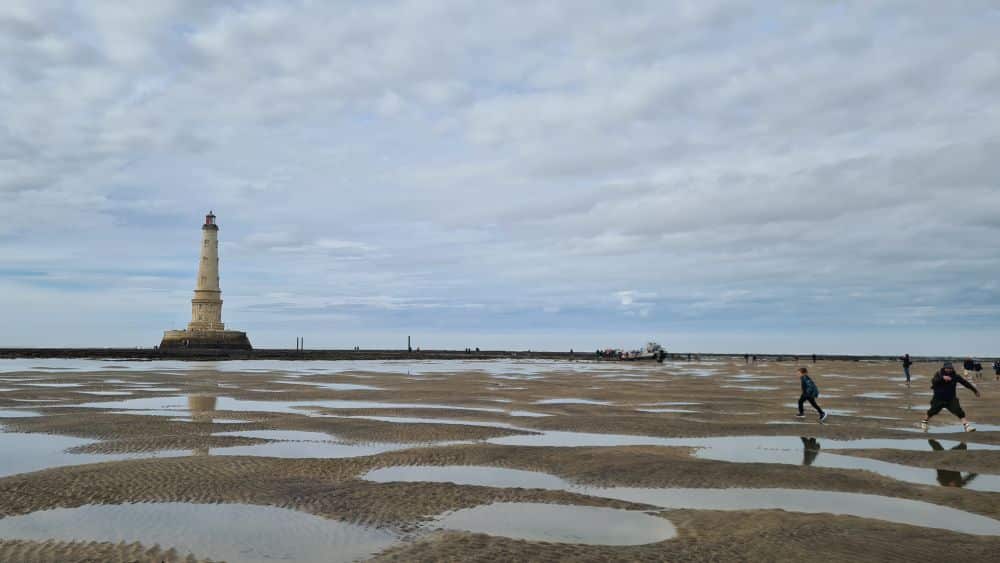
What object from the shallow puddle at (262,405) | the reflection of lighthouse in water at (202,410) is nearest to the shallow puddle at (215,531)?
the reflection of lighthouse in water at (202,410)

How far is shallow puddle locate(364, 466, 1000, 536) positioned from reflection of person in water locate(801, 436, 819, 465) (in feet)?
10.3

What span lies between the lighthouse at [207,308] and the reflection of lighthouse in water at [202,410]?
72.6m

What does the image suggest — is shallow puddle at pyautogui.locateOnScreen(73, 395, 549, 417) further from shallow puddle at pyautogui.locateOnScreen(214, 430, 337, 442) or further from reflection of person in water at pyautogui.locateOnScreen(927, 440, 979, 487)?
reflection of person in water at pyautogui.locateOnScreen(927, 440, 979, 487)

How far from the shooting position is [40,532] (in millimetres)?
8922

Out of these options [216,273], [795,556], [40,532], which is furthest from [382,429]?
[216,273]

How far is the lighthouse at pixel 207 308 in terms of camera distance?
9712 centimetres

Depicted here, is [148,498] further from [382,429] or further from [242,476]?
[382,429]

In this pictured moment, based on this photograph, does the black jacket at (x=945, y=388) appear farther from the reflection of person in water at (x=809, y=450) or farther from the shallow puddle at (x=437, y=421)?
the shallow puddle at (x=437, y=421)

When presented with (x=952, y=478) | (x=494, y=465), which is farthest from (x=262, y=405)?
(x=952, y=478)

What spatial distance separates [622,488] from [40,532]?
323 inches

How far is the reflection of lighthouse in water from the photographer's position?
1564 centimetres

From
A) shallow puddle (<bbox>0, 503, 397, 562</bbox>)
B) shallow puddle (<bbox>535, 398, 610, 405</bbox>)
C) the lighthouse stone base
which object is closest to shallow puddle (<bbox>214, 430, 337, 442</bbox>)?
shallow puddle (<bbox>0, 503, 397, 562</bbox>)

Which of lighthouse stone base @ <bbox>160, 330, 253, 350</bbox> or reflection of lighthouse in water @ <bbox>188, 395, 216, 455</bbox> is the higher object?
lighthouse stone base @ <bbox>160, 330, 253, 350</bbox>

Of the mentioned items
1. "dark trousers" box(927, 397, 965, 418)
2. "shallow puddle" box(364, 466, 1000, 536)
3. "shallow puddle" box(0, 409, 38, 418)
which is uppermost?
"dark trousers" box(927, 397, 965, 418)
